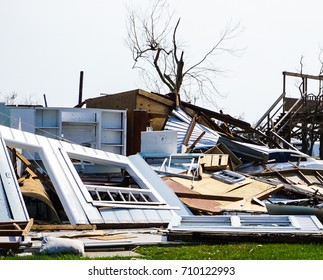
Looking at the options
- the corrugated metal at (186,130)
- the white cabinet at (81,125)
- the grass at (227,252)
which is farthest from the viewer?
the corrugated metal at (186,130)

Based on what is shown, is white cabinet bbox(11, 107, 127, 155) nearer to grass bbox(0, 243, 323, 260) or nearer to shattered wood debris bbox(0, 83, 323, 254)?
shattered wood debris bbox(0, 83, 323, 254)

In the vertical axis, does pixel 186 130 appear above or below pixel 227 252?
above

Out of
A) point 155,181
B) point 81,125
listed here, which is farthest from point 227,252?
point 81,125

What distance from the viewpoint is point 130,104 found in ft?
66.2

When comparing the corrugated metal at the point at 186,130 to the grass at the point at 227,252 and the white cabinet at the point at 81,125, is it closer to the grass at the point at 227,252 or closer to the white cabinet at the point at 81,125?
the white cabinet at the point at 81,125

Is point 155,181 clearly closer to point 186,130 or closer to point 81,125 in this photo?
point 81,125

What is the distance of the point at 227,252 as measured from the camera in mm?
7742

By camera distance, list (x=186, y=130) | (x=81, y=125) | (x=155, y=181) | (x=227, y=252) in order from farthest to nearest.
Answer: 1. (x=186, y=130)
2. (x=81, y=125)
3. (x=155, y=181)
4. (x=227, y=252)

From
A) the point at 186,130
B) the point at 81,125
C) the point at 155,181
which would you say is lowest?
the point at 155,181

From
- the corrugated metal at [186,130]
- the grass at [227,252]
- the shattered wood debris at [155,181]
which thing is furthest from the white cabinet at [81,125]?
the grass at [227,252]

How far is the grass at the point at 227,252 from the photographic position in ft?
23.7

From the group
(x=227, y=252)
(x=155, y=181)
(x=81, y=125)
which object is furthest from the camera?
(x=81, y=125)

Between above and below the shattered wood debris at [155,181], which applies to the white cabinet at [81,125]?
above
